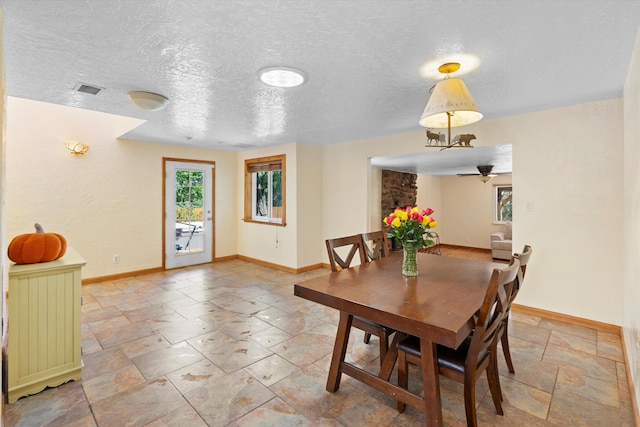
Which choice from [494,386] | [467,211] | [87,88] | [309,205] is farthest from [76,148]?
[467,211]

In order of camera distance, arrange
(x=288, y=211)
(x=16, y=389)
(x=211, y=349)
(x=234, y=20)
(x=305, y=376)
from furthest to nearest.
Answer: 1. (x=288, y=211)
2. (x=211, y=349)
3. (x=305, y=376)
4. (x=16, y=389)
5. (x=234, y=20)

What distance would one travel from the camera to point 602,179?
2939mm

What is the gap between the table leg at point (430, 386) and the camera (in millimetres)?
1563

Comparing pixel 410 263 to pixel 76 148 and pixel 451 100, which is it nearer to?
pixel 451 100

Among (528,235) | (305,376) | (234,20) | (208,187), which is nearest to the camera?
(234,20)

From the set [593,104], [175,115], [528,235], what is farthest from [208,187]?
[593,104]

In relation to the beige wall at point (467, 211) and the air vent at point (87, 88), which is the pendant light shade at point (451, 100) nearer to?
the air vent at point (87, 88)

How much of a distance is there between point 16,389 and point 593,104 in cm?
517

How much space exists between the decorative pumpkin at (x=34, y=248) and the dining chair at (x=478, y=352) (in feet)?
8.09

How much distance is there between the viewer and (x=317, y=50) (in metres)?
1.94

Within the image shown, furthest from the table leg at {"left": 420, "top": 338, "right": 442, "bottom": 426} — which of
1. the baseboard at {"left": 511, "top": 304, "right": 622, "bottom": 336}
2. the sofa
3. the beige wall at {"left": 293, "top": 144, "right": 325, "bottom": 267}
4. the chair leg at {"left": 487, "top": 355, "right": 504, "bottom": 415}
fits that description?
the sofa

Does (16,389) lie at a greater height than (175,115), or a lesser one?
lesser

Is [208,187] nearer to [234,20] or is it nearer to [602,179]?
[234,20]

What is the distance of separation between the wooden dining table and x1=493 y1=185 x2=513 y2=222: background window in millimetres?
6270
